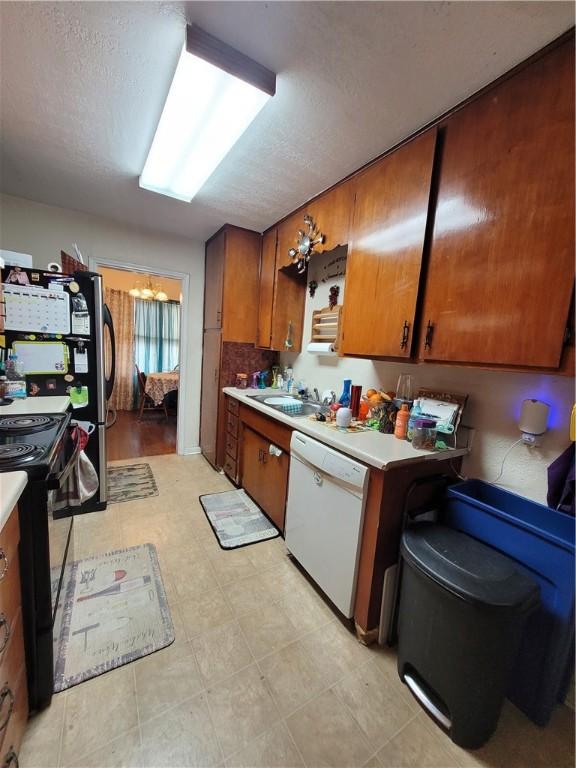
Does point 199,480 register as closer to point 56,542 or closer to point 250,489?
point 250,489

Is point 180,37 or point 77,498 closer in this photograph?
point 180,37

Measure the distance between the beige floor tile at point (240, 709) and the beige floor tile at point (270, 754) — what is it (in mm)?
18

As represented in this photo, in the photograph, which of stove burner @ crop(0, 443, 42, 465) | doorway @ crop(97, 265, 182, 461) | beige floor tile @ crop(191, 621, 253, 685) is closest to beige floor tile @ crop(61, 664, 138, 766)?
beige floor tile @ crop(191, 621, 253, 685)

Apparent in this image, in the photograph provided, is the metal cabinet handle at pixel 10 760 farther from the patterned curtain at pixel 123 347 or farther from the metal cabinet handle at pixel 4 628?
the patterned curtain at pixel 123 347

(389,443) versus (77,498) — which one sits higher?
(389,443)

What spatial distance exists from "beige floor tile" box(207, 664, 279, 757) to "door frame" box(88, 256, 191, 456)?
2.48m

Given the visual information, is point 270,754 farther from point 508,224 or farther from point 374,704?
point 508,224

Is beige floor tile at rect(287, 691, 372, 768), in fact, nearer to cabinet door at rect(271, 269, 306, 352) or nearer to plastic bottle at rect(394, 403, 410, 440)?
plastic bottle at rect(394, 403, 410, 440)

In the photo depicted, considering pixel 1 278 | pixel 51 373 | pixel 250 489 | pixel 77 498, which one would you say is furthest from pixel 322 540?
pixel 1 278

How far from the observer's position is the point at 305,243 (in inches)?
85.8

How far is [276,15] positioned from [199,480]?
2930 millimetres

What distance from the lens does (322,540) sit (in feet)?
4.85

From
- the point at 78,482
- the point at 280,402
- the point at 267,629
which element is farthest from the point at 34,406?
the point at 267,629

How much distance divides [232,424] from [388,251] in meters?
1.90
